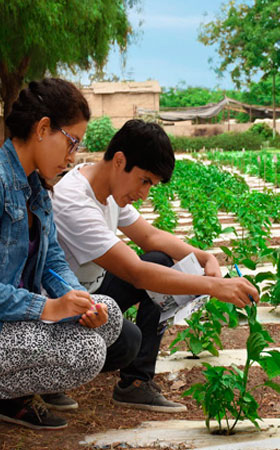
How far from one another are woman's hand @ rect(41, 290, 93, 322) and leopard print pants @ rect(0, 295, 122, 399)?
2.0 inches

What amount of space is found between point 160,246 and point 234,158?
13.9 metres

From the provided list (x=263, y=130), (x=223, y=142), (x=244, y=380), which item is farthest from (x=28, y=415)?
(x=263, y=130)

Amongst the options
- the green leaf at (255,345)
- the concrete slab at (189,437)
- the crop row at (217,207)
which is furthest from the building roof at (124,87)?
the green leaf at (255,345)

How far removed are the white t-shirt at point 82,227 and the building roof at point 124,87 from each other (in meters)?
27.2

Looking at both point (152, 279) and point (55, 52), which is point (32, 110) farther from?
point (55, 52)

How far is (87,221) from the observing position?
2686 mm

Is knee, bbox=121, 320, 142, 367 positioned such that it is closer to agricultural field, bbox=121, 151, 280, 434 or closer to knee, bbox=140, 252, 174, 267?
agricultural field, bbox=121, 151, 280, 434

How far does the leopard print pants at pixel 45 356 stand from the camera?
215cm

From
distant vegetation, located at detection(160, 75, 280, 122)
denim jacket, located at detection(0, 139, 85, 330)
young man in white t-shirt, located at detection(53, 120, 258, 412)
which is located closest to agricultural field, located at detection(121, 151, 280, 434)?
young man in white t-shirt, located at detection(53, 120, 258, 412)

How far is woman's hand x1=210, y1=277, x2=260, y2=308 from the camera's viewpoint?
241 cm

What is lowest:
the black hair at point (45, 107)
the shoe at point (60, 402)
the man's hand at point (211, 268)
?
the shoe at point (60, 402)

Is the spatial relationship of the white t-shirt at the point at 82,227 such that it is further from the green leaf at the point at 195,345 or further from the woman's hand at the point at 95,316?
the green leaf at the point at 195,345

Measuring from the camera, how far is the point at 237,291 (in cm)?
241

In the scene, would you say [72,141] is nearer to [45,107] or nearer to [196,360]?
[45,107]
